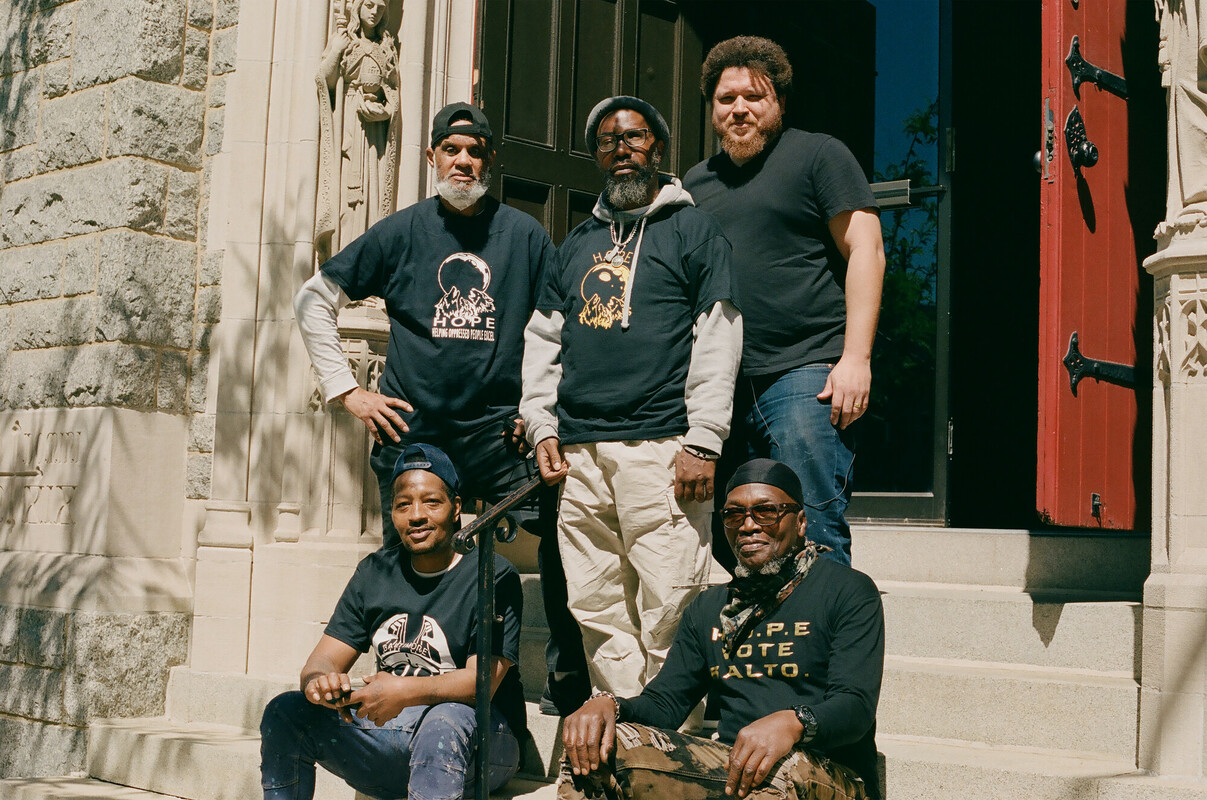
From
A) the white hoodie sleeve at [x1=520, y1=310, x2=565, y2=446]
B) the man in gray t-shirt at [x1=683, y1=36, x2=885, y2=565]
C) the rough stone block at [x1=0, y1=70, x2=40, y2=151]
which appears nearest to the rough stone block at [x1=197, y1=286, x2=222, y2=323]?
the rough stone block at [x1=0, y1=70, x2=40, y2=151]

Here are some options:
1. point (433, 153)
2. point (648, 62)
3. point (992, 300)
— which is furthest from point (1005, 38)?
point (433, 153)

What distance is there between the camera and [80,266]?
6.60 m

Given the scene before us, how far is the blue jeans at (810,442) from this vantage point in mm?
3740

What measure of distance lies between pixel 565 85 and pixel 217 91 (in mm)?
1802

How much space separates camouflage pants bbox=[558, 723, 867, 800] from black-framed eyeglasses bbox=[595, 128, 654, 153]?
1.74m

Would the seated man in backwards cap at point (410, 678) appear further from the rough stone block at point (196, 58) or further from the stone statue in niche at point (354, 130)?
the rough stone block at point (196, 58)

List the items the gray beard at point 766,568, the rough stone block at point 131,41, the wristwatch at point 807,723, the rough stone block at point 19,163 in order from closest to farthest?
1. the wristwatch at point 807,723
2. the gray beard at point 766,568
3. the rough stone block at point 131,41
4. the rough stone block at point 19,163

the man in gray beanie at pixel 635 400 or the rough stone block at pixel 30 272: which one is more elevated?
the rough stone block at pixel 30 272

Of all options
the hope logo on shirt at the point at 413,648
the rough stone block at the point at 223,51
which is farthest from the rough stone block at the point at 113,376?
the hope logo on shirt at the point at 413,648

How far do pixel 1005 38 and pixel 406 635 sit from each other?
515 centimetres

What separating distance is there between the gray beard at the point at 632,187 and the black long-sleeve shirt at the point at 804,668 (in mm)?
1261

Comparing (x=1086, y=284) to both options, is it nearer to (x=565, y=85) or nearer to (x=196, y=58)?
(x=565, y=85)

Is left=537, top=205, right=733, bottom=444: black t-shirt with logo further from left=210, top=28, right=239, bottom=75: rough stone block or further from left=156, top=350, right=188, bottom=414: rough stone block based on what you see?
left=210, top=28, right=239, bottom=75: rough stone block

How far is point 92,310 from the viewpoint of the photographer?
255 inches
